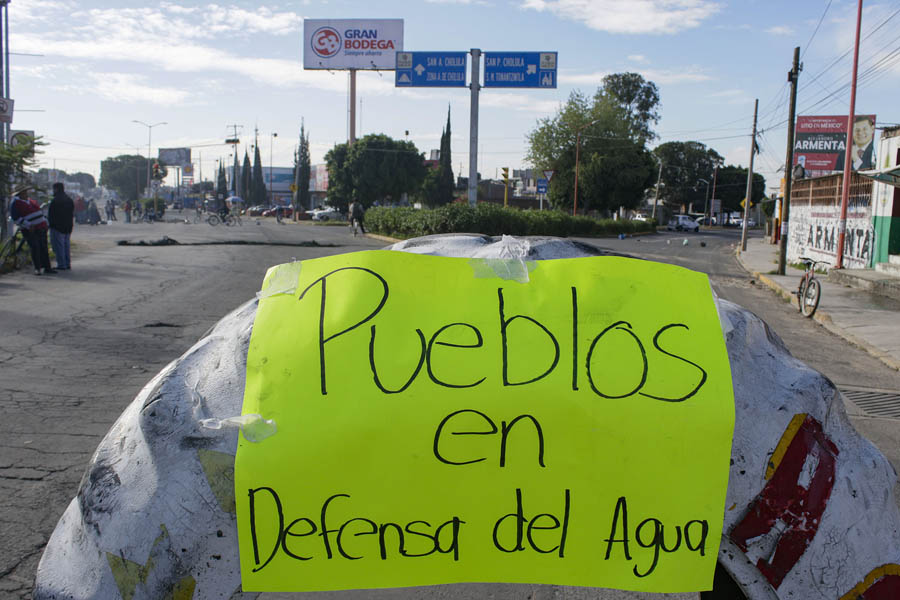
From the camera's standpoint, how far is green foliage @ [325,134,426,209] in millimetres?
58656

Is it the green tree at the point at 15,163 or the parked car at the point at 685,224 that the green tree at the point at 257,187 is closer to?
the parked car at the point at 685,224

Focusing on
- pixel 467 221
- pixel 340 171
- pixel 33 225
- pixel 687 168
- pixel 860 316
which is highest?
pixel 687 168

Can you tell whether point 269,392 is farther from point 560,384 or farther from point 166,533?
point 560,384

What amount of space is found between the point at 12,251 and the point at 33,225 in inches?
42.4

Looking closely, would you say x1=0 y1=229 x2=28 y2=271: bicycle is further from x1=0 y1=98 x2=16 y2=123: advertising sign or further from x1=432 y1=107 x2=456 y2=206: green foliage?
x1=432 y1=107 x2=456 y2=206: green foliage

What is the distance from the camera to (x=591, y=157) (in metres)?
60.0

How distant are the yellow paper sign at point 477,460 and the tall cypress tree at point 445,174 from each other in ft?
219

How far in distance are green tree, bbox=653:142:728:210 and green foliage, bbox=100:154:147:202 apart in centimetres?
9145

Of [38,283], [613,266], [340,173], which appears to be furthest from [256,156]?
[613,266]

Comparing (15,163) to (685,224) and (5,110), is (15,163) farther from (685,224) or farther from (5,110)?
(685,224)

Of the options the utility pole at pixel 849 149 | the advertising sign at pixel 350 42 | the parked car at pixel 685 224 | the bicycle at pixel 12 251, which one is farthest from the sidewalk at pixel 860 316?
the parked car at pixel 685 224

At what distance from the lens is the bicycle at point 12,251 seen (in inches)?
558

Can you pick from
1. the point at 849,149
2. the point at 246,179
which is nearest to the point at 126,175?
the point at 246,179

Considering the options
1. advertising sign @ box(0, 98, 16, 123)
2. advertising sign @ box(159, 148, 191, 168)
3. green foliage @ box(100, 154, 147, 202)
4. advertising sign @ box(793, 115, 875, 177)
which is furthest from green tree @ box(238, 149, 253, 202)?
advertising sign @ box(0, 98, 16, 123)
